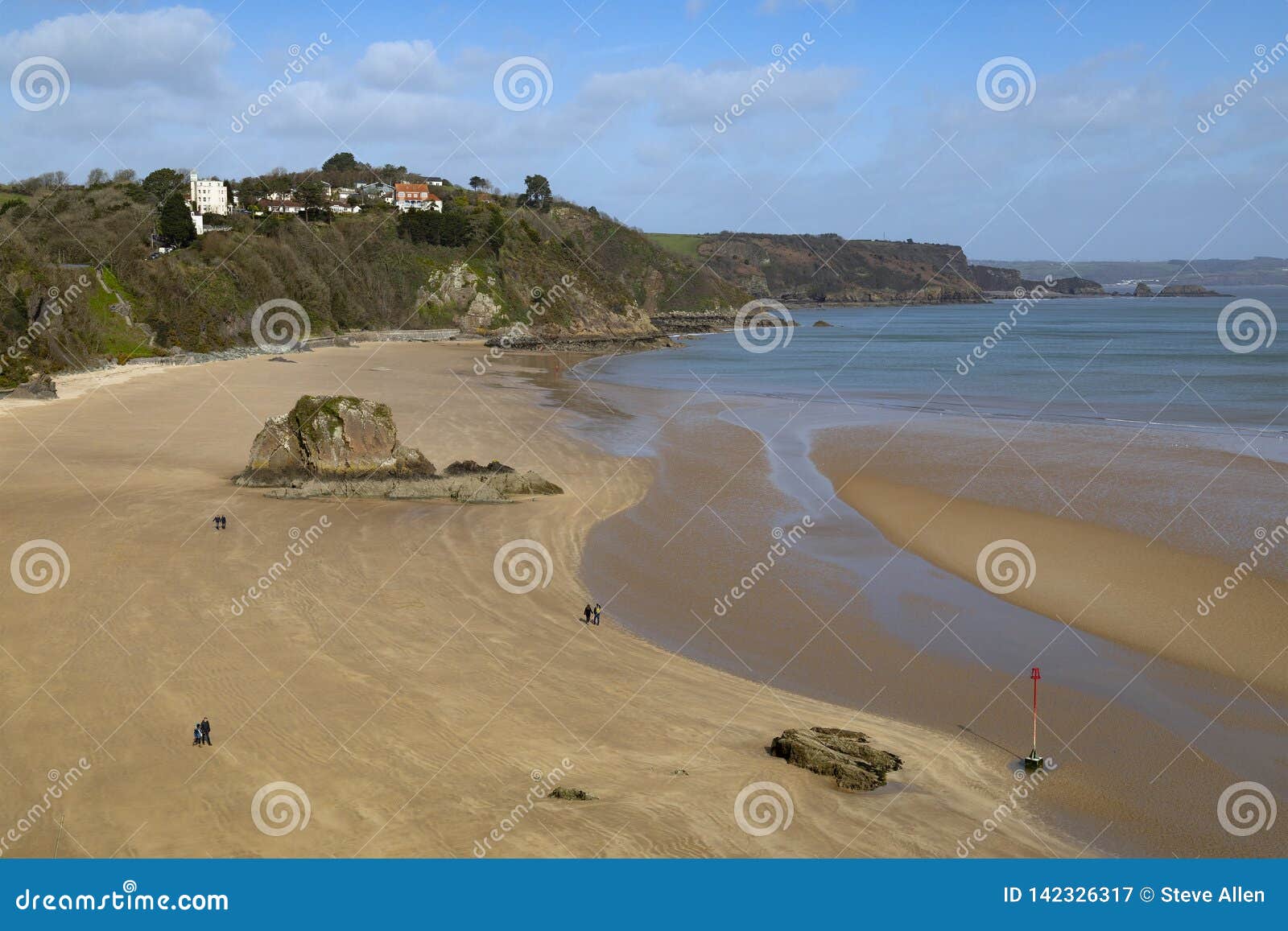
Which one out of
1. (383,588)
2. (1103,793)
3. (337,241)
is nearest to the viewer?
(1103,793)

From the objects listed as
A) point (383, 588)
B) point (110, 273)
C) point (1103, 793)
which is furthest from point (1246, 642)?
point (110, 273)

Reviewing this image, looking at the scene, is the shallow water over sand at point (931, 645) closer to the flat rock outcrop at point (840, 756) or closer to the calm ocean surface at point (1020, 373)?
the flat rock outcrop at point (840, 756)

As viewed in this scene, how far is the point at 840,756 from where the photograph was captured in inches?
385

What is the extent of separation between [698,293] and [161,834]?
14631cm

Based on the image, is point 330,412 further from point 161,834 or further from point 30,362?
point 30,362

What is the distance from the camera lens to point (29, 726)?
32.6 ft

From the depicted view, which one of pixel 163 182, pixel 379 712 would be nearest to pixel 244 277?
pixel 163 182

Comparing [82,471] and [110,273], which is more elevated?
[110,273]

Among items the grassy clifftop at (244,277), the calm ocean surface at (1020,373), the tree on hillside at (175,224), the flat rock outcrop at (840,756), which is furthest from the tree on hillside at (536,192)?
the flat rock outcrop at (840,756)

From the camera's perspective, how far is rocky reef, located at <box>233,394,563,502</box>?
21.1 meters

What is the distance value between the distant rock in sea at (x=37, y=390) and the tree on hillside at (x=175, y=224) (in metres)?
36.7

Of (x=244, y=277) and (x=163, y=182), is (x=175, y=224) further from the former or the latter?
(x=163, y=182)

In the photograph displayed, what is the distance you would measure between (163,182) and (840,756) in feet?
287

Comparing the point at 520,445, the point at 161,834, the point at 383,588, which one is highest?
the point at 520,445
